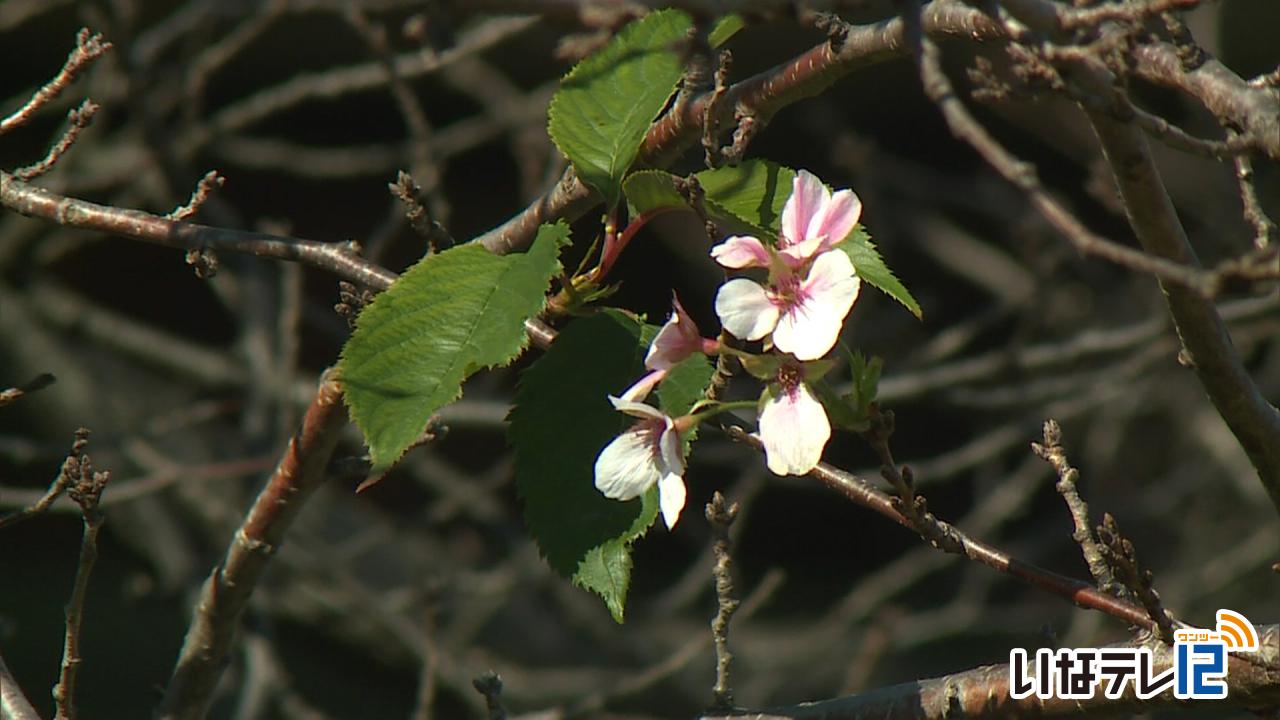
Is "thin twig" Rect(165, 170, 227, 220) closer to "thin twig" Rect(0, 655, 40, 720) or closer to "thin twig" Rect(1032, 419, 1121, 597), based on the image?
"thin twig" Rect(0, 655, 40, 720)

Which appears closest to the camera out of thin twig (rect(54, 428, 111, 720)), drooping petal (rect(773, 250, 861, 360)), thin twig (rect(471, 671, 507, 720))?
drooping petal (rect(773, 250, 861, 360))

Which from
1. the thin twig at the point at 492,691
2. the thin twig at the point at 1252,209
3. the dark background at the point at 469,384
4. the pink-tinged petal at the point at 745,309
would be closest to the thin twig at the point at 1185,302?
the thin twig at the point at 1252,209

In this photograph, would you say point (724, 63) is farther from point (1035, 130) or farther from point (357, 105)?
point (357, 105)

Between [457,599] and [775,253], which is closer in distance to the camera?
[775,253]

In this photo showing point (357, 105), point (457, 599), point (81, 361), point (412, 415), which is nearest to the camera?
point (412, 415)

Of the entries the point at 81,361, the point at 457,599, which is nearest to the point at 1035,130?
the point at 457,599

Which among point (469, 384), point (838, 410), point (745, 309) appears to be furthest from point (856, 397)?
point (469, 384)

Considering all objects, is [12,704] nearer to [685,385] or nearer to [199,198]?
[199,198]
